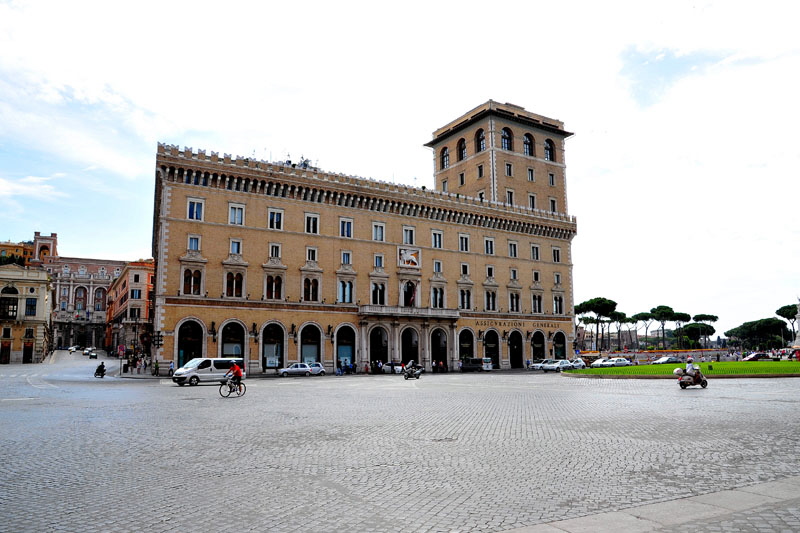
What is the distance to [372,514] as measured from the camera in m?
7.22

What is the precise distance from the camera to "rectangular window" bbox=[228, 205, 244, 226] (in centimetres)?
5356

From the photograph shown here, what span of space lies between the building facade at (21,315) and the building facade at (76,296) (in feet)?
187

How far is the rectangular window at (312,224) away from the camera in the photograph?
5734 cm

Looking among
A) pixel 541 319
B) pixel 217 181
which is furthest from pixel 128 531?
pixel 541 319

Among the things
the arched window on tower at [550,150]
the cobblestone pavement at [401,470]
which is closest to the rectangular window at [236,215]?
the cobblestone pavement at [401,470]

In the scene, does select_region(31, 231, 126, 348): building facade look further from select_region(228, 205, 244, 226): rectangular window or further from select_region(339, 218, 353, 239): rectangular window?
select_region(339, 218, 353, 239): rectangular window

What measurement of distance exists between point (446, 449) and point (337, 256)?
47275mm

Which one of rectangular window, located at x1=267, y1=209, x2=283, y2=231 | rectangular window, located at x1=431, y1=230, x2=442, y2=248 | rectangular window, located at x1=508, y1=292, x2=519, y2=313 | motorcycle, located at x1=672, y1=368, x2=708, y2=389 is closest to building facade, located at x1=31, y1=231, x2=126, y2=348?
rectangular window, located at x1=267, y1=209, x2=283, y2=231

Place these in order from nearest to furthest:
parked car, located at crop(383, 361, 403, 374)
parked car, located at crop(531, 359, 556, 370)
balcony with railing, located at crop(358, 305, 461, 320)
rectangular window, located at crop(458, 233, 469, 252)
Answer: parked car, located at crop(383, 361, 403, 374) < balcony with railing, located at crop(358, 305, 461, 320) < parked car, located at crop(531, 359, 556, 370) < rectangular window, located at crop(458, 233, 469, 252)

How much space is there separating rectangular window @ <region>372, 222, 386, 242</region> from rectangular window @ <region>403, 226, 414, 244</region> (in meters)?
2.44

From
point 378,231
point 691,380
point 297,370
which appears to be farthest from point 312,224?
point 691,380

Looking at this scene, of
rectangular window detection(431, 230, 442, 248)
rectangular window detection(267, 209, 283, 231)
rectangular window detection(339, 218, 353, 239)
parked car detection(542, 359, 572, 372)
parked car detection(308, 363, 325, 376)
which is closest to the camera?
parked car detection(308, 363, 325, 376)

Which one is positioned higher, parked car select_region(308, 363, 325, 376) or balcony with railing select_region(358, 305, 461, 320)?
balcony with railing select_region(358, 305, 461, 320)

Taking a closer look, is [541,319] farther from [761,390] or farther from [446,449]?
[446,449]
